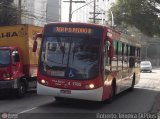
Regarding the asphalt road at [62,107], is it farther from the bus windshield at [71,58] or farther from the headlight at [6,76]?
the bus windshield at [71,58]

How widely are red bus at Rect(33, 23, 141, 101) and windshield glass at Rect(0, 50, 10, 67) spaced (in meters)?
2.56

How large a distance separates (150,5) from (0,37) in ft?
30.2

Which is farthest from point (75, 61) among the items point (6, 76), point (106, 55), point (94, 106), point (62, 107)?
point (6, 76)

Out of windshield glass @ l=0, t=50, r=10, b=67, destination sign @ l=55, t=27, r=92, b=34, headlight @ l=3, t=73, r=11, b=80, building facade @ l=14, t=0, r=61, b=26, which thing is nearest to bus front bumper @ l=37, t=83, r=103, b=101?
destination sign @ l=55, t=27, r=92, b=34

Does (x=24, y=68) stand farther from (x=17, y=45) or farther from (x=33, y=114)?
(x=33, y=114)

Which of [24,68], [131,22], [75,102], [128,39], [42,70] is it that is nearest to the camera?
[42,70]

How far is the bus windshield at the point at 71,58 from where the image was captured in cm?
1516

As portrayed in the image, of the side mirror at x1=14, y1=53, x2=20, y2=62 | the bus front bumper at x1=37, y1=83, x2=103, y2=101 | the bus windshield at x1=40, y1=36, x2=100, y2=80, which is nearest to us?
the bus front bumper at x1=37, y1=83, x2=103, y2=101

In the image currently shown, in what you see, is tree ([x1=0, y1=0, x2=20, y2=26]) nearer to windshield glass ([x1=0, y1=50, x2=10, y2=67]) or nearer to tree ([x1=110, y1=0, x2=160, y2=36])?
tree ([x1=110, y1=0, x2=160, y2=36])

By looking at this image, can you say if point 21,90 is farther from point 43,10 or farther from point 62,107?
point 43,10

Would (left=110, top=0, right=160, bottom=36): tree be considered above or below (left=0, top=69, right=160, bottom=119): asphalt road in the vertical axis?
Answer: above

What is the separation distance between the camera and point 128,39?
2152 cm

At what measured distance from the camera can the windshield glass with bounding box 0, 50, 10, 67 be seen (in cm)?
1811

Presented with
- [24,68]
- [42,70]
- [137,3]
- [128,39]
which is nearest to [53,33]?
[42,70]
